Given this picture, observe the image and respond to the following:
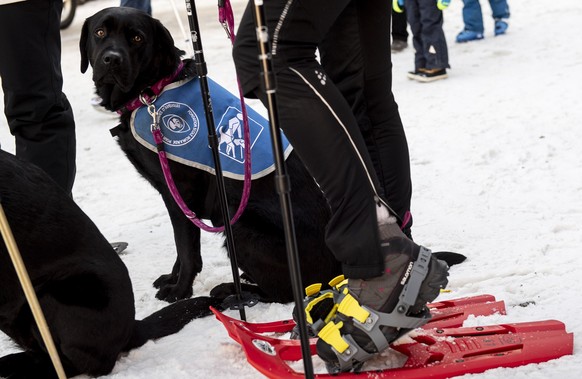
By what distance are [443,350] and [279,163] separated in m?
0.82

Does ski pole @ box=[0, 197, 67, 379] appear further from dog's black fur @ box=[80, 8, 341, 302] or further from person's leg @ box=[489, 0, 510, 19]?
person's leg @ box=[489, 0, 510, 19]

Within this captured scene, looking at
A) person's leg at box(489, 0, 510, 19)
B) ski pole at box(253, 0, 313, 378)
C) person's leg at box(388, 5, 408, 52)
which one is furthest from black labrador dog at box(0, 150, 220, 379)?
person's leg at box(489, 0, 510, 19)

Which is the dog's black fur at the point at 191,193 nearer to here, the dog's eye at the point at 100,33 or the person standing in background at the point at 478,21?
the dog's eye at the point at 100,33

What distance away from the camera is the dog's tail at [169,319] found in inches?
105

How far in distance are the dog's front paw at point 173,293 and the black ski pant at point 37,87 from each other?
0.77 meters

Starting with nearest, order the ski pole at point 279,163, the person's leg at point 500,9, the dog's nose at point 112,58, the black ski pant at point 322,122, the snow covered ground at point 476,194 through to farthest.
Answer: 1. the ski pole at point 279,163
2. the black ski pant at point 322,122
3. the snow covered ground at point 476,194
4. the dog's nose at point 112,58
5. the person's leg at point 500,9

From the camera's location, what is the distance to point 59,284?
2.35 m

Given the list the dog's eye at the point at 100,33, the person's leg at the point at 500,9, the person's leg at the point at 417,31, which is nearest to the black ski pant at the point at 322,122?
the dog's eye at the point at 100,33

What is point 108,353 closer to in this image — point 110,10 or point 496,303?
point 496,303

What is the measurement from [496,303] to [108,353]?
4.27ft

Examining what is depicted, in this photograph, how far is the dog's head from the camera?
307 cm

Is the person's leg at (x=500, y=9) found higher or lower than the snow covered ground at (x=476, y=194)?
higher

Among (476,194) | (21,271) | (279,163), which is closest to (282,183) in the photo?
(279,163)

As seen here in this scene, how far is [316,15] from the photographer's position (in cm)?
191
